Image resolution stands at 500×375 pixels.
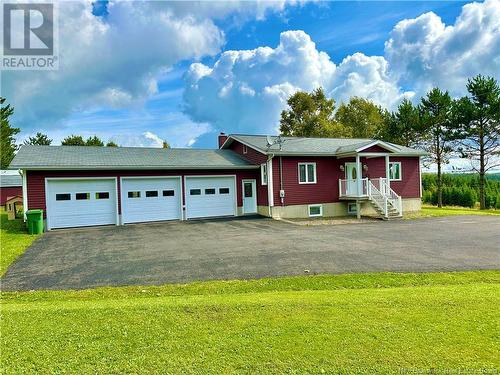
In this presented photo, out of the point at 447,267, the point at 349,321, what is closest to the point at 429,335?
the point at 349,321

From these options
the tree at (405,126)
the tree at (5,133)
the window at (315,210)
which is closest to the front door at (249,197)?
the window at (315,210)

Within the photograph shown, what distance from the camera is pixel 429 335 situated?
3719 millimetres

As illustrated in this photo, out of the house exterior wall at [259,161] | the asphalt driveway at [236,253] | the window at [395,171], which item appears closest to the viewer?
the asphalt driveway at [236,253]

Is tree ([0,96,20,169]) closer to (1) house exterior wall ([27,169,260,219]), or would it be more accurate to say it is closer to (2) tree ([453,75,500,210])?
(1) house exterior wall ([27,169,260,219])

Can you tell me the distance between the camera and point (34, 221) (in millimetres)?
13445

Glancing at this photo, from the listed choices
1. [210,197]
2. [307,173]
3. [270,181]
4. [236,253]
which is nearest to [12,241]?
[236,253]

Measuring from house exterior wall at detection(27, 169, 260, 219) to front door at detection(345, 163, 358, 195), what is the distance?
516 centimetres

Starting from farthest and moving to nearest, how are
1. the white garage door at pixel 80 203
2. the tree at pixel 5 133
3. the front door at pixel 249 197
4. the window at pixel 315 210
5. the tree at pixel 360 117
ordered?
the tree at pixel 360 117, the tree at pixel 5 133, the front door at pixel 249 197, the window at pixel 315 210, the white garage door at pixel 80 203

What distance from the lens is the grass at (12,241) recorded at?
8709mm

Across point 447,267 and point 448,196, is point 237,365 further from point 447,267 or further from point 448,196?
point 448,196

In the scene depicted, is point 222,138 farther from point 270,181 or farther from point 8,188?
point 8,188

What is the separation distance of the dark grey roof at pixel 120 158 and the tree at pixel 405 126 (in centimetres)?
1852

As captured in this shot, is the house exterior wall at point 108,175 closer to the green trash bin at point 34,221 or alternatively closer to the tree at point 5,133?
the green trash bin at point 34,221

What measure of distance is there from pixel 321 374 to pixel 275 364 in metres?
0.43
